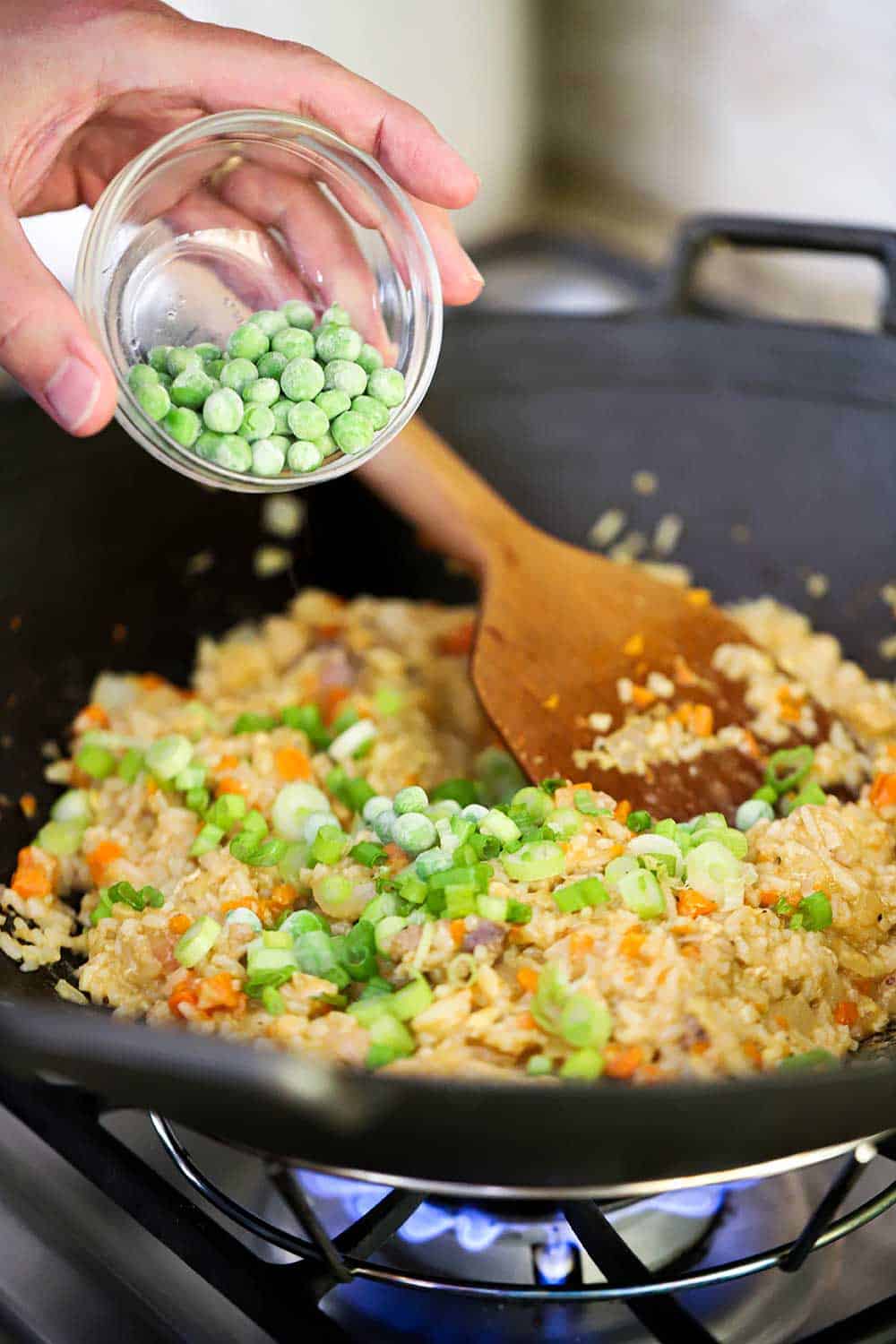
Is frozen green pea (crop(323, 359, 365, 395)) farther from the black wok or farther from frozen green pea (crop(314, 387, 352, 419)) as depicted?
the black wok

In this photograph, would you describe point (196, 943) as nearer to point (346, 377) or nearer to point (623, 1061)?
point (623, 1061)

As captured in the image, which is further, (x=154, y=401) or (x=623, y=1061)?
(x=154, y=401)

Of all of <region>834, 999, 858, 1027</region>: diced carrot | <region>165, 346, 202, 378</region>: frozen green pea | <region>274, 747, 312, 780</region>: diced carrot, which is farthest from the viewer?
<region>274, 747, 312, 780</region>: diced carrot

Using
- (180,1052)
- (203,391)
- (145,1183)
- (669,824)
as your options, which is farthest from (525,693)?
(180,1052)

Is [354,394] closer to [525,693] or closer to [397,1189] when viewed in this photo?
[525,693]

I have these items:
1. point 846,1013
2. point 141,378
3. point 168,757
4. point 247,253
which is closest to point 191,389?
point 141,378

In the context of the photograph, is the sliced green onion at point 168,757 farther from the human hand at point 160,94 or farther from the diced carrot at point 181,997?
the human hand at point 160,94

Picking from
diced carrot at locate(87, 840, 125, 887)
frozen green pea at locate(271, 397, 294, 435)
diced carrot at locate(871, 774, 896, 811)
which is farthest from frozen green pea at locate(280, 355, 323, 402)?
diced carrot at locate(871, 774, 896, 811)
